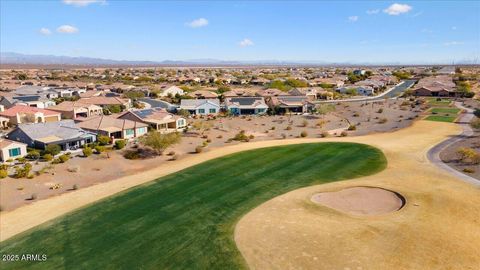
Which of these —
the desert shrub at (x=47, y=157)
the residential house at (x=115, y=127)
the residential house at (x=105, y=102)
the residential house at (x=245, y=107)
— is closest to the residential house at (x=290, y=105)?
the residential house at (x=245, y=107)

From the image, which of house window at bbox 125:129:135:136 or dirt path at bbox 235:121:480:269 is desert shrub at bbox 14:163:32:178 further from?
dirt path at bbox 235:121:480:269

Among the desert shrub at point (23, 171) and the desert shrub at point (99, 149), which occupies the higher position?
the desert shrub at point (99, 149)

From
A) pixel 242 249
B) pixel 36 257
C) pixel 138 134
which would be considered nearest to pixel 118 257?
pixel 36 257

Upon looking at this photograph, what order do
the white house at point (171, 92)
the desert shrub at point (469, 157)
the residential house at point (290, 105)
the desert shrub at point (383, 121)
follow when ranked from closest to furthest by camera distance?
1. the desert shrub at point (469, 157)
2. the desert shrub at point (383, 121)
3. the residential house at point (290, 105)
4. the white house at point (171, 92)

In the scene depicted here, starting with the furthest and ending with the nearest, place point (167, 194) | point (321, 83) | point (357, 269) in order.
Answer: point (321, 83) < point (167, 194) < point (357, 269)

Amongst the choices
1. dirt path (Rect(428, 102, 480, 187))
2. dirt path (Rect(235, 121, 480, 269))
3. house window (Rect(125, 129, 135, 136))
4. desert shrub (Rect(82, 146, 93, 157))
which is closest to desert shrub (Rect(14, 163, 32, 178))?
desert shrub (Rect(82, 146, 93, 157))

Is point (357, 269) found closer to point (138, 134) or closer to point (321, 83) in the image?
point (138, 134)

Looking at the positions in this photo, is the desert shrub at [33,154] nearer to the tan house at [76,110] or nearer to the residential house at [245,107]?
the tan house at [76,110]
